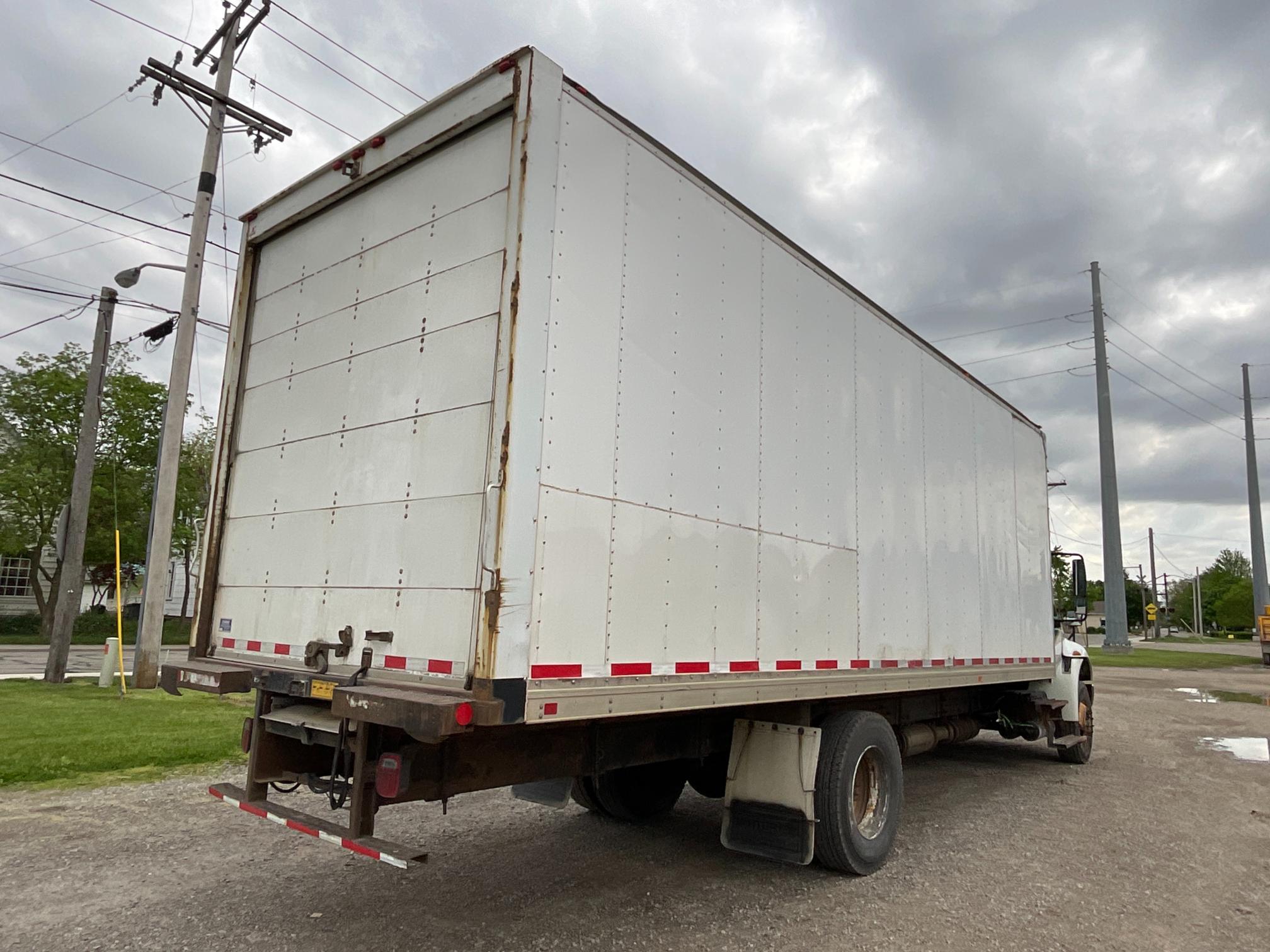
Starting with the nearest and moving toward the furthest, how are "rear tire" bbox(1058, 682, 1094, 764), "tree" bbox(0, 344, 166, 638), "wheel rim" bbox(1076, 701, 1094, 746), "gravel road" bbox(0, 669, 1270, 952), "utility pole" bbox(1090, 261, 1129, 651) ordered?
"gravel road" bbox(0, 669, 1270, 952) → "rear tire" bbox(1058, 682, 1094, 764) → "wheel rim" bbox(1076, 701, 1094, 746) → "tree" bbox(0, 344, 166, 638) → "utility pole" bbox(1090, 261, 1129, 651)

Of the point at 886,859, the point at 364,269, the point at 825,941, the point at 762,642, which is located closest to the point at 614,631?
the point at 762,642

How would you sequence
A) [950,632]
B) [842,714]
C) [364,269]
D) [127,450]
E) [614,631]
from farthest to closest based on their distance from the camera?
1. [127,450]
2. [950,632]
3. [842,714]
4. [364,269]
5. [614,631]

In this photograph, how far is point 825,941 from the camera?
166 inches

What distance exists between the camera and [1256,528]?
40.7 meters

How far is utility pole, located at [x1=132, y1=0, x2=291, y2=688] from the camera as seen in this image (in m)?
12.2

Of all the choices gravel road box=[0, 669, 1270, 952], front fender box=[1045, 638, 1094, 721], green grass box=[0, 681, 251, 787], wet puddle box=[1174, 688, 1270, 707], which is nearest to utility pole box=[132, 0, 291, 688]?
green grass box=[0, 681, 251, 787]

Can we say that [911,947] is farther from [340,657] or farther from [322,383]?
[322,383]

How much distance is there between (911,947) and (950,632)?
3.30 m

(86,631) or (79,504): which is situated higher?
(79,504)

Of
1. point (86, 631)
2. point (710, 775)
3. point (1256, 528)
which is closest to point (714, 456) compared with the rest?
point (710, 775)

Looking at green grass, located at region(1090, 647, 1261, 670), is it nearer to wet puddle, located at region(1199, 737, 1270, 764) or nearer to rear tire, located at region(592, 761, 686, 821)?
wet puddle, located at region(1199, 737, 1270, 764)

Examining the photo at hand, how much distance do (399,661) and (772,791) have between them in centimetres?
263

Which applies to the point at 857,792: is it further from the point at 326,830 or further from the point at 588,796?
the point at 326,830

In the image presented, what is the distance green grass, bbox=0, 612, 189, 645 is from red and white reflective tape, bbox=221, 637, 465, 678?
2613 cm
